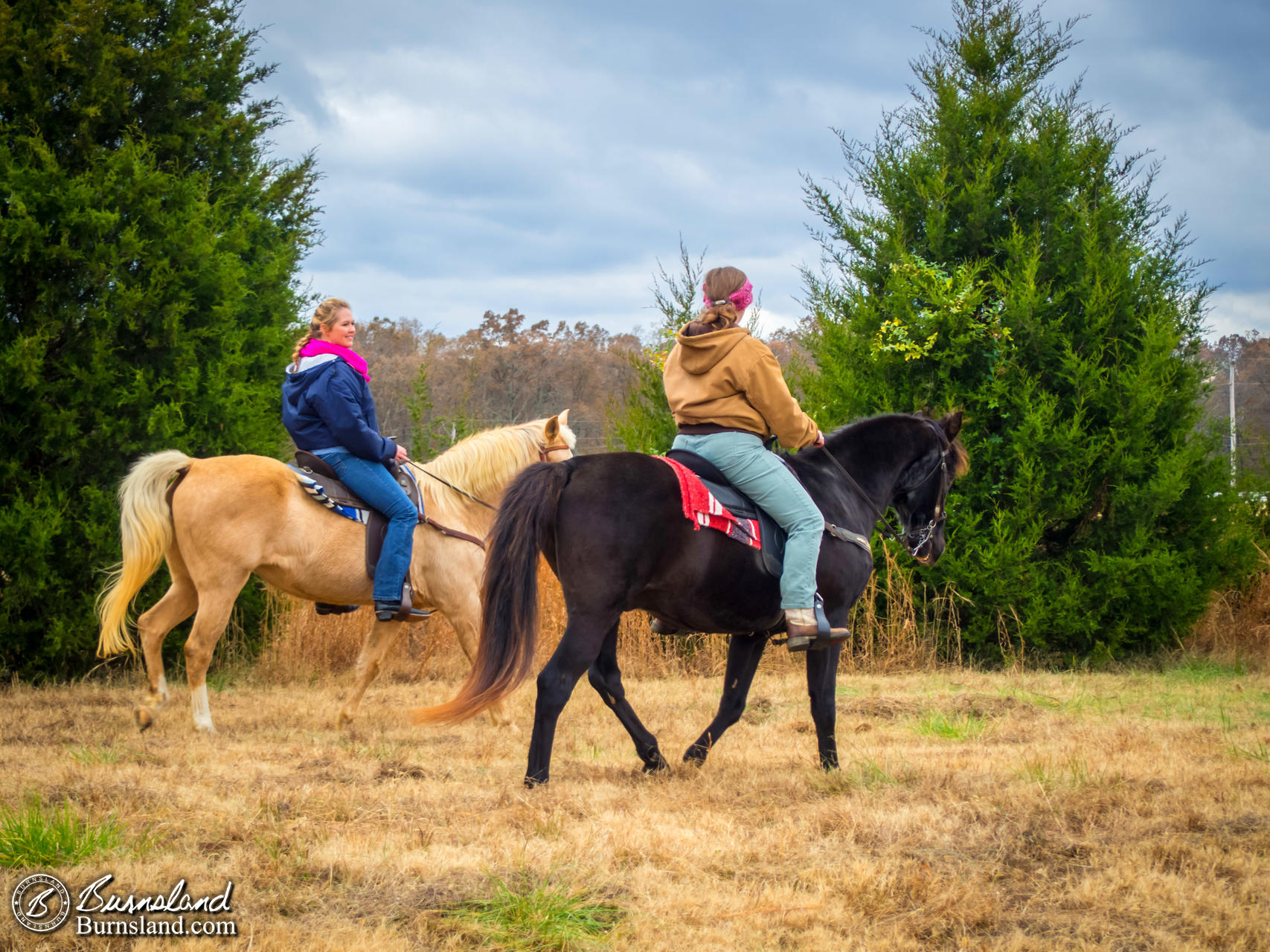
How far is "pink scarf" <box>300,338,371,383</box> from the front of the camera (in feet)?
20.0

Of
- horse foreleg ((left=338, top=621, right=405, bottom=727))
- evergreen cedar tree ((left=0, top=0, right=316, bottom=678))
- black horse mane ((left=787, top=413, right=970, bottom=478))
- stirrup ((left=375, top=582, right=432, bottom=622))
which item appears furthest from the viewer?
evergreen cedar tree ((left=0, top=0, right=316, bottom=678))

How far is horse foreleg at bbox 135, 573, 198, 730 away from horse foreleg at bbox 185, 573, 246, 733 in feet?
0.71

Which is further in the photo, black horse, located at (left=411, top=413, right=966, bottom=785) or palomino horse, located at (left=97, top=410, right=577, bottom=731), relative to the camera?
palomino horse, located at (left=97, top=410, right=577, bottom=731)

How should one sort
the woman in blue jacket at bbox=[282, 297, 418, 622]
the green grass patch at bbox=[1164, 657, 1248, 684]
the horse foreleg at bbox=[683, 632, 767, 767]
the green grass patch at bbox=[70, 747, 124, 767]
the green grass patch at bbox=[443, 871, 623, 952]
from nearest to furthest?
the green grass patch at bbox=[443, 871, 623, 952] < the green grass patch at bbox=[70, 747, 124, 767] < the horse foreleg at bbox=[683, 632, 767, 767] < the woman in blue jacket at bbox=[282, 297, 418, 622] < the green grass patch at bbox=[1164, 657, 1248, 684]

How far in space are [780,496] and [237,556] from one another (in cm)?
342

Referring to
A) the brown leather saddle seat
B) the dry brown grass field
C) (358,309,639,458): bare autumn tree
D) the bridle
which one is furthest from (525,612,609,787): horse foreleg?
(358,309,639,458): bare autumn tree

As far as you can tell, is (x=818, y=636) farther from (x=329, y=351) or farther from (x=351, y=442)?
(x=329, y=351)

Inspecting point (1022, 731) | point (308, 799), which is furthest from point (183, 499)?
point (1022, 731)

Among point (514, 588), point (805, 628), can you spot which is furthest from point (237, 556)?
point (805, 628)

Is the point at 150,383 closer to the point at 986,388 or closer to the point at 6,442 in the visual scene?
the point at 6,442

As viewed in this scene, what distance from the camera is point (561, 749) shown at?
5.41m

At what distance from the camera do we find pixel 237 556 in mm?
5910

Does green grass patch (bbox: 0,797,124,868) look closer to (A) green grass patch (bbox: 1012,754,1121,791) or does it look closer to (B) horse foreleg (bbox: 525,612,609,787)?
(B) horse foreleg (bbox: 525,612,609,787)

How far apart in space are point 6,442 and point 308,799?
4.99 meters
